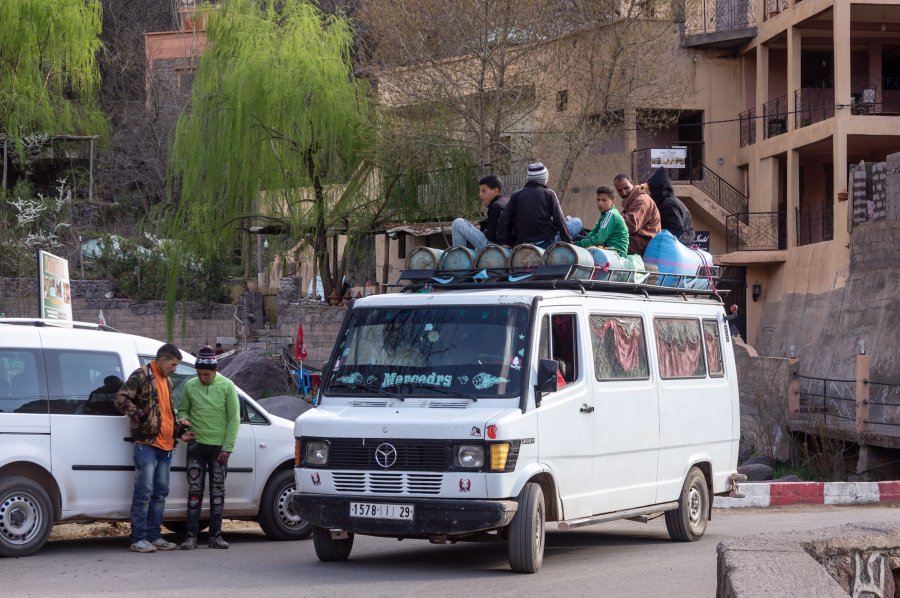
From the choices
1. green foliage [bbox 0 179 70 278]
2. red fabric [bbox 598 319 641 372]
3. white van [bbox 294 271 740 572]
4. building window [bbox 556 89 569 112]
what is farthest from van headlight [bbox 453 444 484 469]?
green foliage [bbox 0 179 70 278]

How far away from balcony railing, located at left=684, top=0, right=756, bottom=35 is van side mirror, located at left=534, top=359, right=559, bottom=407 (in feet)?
93.7

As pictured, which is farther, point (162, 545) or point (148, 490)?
point (162, 545)

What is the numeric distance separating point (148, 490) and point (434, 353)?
314 cm

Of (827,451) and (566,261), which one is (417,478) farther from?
(827,451)

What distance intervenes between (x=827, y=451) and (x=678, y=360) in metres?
13.1

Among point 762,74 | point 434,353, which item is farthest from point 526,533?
point 762,74

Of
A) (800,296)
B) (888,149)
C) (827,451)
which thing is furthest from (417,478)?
(888,149)

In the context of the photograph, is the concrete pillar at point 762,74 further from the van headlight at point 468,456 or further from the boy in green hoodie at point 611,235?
the van headlight at point 468,456

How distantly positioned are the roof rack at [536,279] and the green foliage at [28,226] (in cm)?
3306

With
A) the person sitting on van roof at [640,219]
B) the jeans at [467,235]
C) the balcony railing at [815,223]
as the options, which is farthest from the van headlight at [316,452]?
the balcony railing at [815,223]

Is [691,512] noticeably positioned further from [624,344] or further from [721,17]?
[721,17]

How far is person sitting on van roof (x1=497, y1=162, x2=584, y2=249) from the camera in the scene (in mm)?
11734

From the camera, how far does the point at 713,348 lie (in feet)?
42.8

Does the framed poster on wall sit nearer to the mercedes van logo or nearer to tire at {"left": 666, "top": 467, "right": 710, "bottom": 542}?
the mercedes van logo
